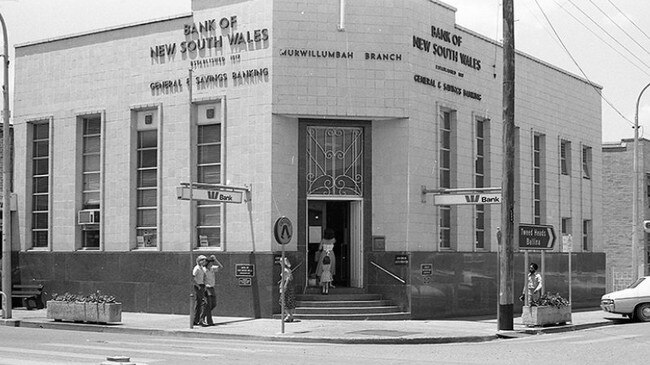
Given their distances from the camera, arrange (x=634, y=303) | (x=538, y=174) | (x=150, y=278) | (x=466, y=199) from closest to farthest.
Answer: (x=466, y=199)
(x=150, y=278)
(x=634, y=303)
(x=538, y=174)

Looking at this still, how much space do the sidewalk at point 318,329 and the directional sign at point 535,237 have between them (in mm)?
2195

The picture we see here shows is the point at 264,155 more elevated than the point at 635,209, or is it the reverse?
the point at 264,155

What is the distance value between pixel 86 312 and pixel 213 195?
451cm

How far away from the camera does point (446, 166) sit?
30.3 m

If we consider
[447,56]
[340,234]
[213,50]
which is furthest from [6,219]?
[447,56]

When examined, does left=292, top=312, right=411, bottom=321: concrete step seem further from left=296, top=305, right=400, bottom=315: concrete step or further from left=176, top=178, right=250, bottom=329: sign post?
left=176, top=178, right=250, bottom=329: sign post

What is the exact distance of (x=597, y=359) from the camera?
17438mm

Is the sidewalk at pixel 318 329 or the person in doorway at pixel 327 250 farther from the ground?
the person in doorway at pixel 327 250

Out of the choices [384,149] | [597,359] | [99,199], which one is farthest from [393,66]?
[597,359]

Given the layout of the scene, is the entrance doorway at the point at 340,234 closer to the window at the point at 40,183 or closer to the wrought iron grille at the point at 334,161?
the wrought iron grille at the point at 334,161

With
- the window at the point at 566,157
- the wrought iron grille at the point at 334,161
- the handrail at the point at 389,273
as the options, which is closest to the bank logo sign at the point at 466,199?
the wrought iron grille at the point at 334,161

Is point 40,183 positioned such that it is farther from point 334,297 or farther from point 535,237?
point 535,237

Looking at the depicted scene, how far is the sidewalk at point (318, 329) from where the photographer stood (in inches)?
860

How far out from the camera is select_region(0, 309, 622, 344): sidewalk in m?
21.8
